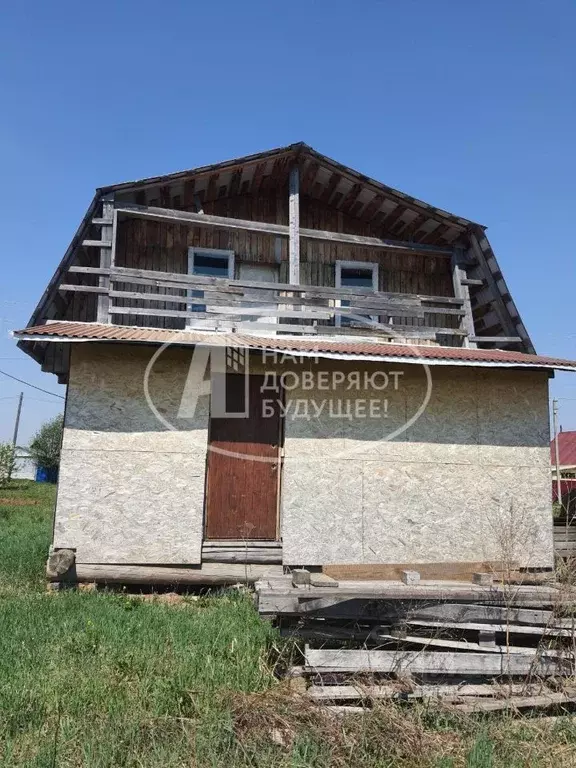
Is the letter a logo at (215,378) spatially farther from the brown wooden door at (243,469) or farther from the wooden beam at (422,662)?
the wooden beam at (422,662)

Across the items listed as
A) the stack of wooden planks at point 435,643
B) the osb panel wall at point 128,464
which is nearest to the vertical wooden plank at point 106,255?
the osb panel wall at point 128,464

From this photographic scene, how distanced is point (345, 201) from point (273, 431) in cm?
533

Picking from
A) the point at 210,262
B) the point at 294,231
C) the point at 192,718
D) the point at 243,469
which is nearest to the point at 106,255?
the point at 210,262

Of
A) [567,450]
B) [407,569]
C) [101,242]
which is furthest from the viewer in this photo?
[567,450]

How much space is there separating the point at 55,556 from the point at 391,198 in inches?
328

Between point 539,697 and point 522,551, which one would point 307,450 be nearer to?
point 522,551

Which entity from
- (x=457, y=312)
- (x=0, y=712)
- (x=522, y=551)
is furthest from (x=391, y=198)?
(x=0, y=712)

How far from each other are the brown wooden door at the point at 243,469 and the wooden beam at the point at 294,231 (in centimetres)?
221

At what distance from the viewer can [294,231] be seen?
1009 cm

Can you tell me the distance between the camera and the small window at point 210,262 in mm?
10688

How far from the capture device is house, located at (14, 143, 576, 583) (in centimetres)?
794

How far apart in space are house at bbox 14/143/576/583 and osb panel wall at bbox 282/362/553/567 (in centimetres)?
2

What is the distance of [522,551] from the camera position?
28.2ft

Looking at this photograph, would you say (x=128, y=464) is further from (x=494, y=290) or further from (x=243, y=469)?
(x=494, y=290)
